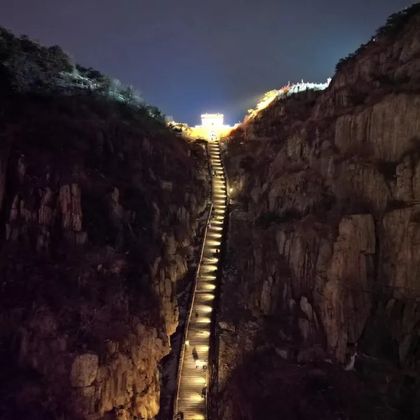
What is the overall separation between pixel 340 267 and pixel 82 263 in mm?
14571

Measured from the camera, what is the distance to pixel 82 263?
26672 millimetres

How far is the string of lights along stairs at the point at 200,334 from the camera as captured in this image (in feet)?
83.1

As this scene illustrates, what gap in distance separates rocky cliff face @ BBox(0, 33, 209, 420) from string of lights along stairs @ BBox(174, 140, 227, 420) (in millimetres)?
1271

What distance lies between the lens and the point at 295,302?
28.1 m

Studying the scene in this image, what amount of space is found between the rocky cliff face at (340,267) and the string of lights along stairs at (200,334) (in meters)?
1.10

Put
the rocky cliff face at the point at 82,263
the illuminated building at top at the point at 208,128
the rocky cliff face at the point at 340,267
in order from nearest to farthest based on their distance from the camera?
the rocky cliff face at the point at 82,263
the rocky cliff face at the point at 340,267
the illuminated building at top at the point at 208,128

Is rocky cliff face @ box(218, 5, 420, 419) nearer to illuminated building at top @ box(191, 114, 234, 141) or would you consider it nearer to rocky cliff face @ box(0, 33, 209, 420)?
rocky cliff face @ box(0, 33, 209, 420)

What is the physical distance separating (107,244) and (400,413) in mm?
18373

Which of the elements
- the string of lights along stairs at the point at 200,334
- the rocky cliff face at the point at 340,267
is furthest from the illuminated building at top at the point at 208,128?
the rocky cliff face at the point at 340,267

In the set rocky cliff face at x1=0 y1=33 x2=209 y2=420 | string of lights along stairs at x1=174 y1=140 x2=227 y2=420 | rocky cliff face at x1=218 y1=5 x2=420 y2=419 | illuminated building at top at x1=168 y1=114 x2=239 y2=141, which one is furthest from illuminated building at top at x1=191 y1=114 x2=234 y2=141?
rocky cliff face at x1=218 y1=5 x2=420 y2=419

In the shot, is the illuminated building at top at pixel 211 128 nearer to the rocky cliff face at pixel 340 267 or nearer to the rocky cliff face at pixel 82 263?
the rocky cliff face at pixel 82 263

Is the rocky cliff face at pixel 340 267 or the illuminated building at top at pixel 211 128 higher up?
the illuminated building at top at pixel 211 128

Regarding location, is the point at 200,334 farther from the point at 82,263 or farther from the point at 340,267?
the point at 340,267

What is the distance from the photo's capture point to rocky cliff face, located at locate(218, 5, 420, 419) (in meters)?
23.9
